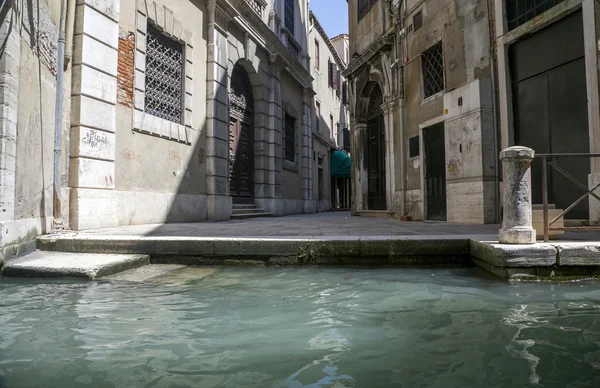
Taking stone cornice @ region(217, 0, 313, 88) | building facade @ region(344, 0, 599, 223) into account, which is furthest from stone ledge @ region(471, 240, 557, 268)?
stone cornice @ region(217, 0, 313, 88)

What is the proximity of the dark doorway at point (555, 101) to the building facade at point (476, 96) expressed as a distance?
0.06 feet

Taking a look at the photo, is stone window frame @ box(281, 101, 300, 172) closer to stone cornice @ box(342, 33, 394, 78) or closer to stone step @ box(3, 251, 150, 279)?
stone cornice @ box(342, 33, 394, 78)

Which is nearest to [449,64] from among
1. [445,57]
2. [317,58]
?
[445,57]

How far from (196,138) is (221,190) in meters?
1.40

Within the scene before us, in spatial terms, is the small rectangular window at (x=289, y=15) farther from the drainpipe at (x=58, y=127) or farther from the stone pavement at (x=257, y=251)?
the stone pavement at (x=257, y=251)

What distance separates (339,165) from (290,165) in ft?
25.0

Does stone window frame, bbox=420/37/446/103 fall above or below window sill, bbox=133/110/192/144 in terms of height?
above

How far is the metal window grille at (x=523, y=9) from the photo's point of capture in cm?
664

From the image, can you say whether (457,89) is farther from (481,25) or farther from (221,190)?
(221,190)

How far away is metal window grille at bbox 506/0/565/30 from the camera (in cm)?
664

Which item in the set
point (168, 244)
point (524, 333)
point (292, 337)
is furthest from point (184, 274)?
point (524, 333)

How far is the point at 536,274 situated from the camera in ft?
12.0

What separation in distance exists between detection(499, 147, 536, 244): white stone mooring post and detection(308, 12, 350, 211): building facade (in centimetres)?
1304

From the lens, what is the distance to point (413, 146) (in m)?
9.72
